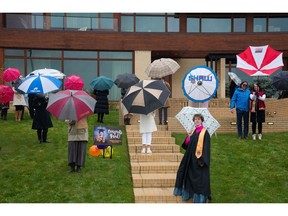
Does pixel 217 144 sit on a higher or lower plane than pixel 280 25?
lower

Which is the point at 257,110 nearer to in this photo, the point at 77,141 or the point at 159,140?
the point at 159,140

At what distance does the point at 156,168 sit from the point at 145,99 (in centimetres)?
166

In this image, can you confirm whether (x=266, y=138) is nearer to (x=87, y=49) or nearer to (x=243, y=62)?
(x=243, y=62)

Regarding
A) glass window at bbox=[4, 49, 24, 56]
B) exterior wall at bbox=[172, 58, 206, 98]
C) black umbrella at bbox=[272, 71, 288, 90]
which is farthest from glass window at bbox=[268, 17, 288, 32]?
glass window at bbox=[4, 49, 24, 56]

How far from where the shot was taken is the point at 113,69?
946 inches

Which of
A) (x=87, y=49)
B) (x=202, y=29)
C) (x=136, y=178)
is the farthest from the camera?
(x=202, y=29)

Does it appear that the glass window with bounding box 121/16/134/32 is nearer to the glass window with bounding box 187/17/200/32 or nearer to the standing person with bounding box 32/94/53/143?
the glass window with bounding box 187/17/200/32

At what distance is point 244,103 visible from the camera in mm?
13312

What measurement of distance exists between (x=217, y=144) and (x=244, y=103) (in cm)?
162

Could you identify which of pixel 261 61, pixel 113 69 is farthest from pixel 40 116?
pixel 113 69

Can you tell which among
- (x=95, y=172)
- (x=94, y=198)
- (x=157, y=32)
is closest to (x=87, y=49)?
(x=157, y=32)

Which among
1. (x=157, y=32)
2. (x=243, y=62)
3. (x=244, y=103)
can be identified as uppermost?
(x=157, y=32)

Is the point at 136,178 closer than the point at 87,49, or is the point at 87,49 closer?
the point at 136,178

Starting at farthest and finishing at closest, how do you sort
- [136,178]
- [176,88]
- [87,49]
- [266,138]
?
[176,88]
[87,49]
[266,138]
[136,178]
